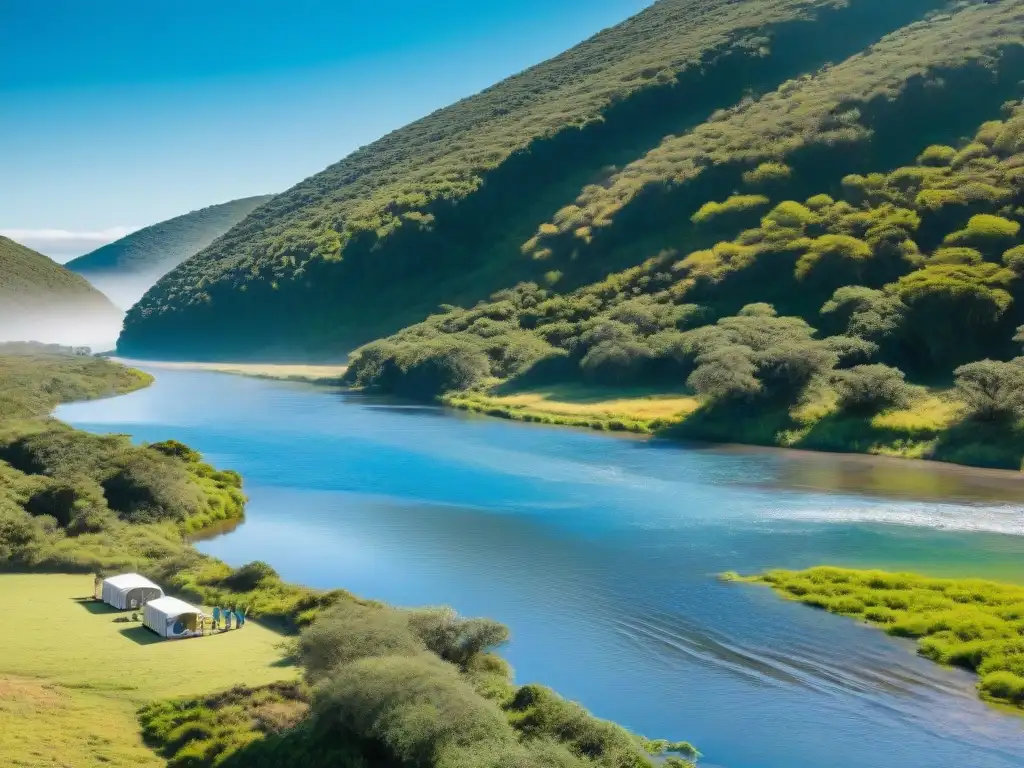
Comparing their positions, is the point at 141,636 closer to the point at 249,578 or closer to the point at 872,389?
the point at 249,578

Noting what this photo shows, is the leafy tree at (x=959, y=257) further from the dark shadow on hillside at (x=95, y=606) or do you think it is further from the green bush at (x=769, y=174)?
the dark shadow on hillside at (x=95, y=606)

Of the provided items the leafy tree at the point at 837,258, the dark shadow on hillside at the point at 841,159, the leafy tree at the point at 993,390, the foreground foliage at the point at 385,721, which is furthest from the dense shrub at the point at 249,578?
the dark shadow on hillside at the point at 841,159

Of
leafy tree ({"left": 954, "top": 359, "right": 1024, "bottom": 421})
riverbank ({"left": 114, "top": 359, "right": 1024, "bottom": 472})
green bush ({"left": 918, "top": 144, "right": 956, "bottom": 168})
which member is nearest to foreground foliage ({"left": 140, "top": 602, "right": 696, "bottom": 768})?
riverbank ({"left": 114, "top": 359, "right": 1024, "bottom": 472})

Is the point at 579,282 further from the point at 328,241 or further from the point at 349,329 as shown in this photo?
the point at 328,241

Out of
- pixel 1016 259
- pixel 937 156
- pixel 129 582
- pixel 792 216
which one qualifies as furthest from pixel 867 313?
pixel 129 582

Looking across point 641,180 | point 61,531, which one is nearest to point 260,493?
point 61,531
